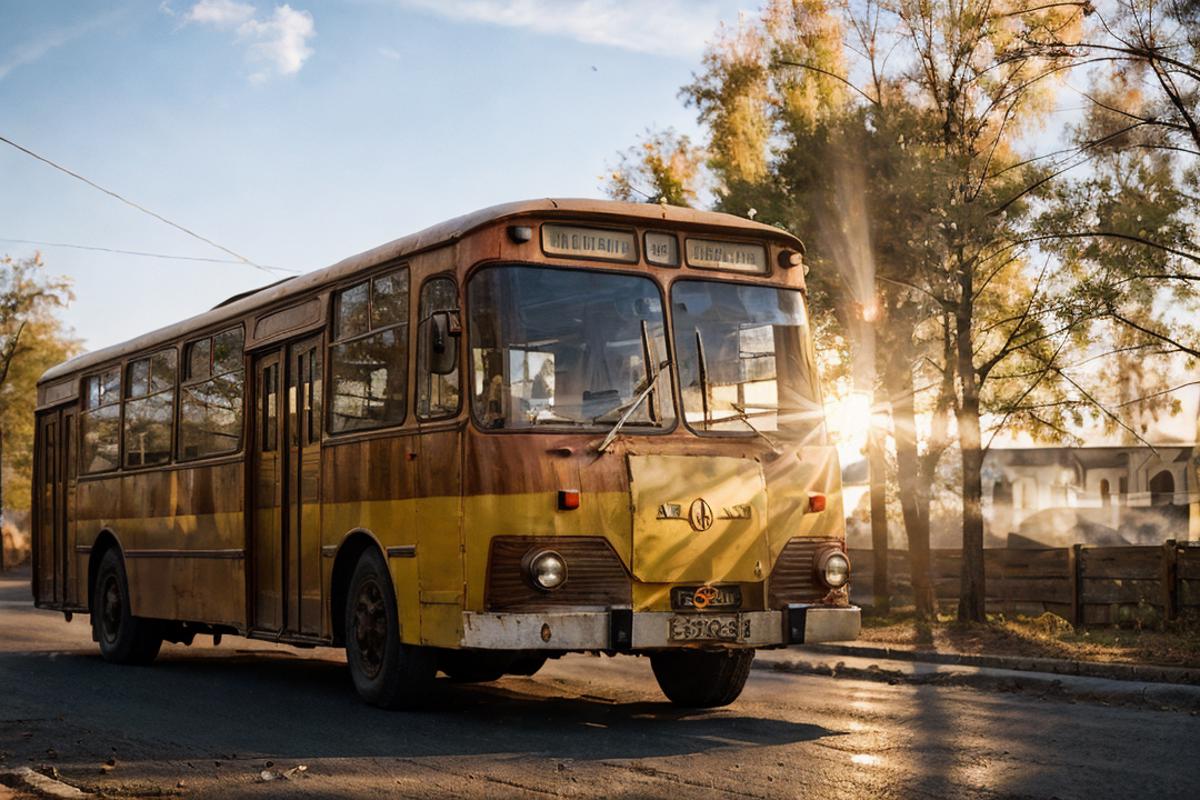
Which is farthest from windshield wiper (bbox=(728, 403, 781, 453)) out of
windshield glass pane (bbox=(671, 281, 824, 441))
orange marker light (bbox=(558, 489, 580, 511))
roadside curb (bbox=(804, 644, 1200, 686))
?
roadside curb (bbox=(804, 644, 1200, 686))

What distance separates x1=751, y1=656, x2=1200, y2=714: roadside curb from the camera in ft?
43.0

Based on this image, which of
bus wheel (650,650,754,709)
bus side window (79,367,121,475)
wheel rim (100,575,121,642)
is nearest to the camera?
bus wheel (650,650,754,709)

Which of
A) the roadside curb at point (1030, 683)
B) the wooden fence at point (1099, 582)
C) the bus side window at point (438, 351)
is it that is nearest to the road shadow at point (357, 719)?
the bus side window at point (438, 351)

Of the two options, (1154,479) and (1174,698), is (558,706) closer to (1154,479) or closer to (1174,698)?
(1174,698)

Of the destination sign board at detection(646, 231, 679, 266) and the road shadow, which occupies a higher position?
the destination sign board at detection(646, 231, 679, 266)

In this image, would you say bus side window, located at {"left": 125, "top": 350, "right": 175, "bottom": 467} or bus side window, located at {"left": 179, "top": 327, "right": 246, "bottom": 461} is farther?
bus side window, located at {"left": 125, "top": 350, "right": 175, "bottom": 467}

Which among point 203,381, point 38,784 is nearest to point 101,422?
point 203,381

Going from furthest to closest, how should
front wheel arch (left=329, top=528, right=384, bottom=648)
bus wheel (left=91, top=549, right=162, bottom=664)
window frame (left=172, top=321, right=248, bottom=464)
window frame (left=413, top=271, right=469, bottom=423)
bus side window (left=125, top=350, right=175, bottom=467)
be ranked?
bus wheel (left=91, top=549, right=162, bottom=664)
bus side window (left=125, top=350, right=175, bottom=467)
window frame (left=172, top=321, right=248, bottom=464)
front wheel arch (left=329, top=528, right=384, bottom=648)
window frame (left=413, top=271, right=469, bottom=423)

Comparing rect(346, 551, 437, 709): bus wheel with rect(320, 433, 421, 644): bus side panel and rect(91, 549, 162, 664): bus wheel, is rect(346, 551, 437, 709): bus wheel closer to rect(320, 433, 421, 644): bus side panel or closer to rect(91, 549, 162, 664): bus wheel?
rect(320, 433, 421, 644): bus side panel

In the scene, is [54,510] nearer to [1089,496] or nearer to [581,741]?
[581,741]

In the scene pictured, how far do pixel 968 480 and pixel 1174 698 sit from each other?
8013 millimetres

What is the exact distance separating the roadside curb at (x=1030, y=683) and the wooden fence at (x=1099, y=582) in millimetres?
4125

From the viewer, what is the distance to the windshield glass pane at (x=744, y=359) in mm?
10875

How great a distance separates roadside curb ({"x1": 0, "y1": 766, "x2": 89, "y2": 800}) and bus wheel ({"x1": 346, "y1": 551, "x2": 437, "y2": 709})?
2.91 m
